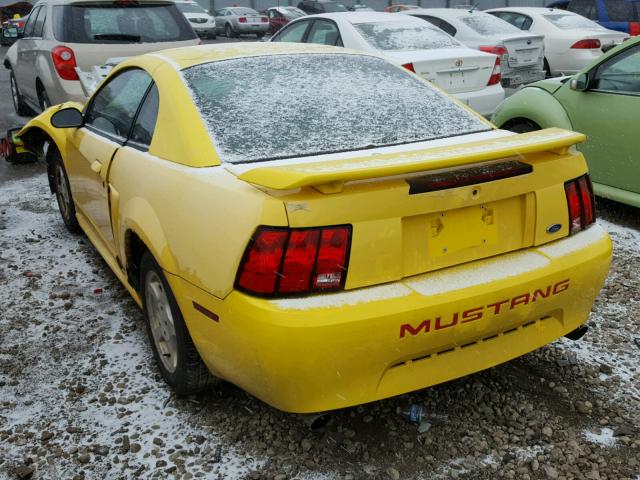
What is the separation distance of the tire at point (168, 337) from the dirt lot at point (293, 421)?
0.46 ft

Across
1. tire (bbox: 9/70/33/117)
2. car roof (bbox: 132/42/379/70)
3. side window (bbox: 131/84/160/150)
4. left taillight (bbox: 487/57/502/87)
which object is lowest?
tire (bbox: 9/70/33/117)

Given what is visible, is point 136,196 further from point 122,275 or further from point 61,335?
point 61,335

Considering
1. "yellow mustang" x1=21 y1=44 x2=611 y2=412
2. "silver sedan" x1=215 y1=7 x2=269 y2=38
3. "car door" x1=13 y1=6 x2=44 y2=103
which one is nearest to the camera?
"yellow mustang" x1=21 y1=44 x2=611 y2=412

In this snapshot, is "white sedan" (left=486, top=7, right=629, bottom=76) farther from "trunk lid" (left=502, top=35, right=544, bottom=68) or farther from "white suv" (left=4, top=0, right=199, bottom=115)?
"white suv" (left=4, top=0, right=199, bottom=115)

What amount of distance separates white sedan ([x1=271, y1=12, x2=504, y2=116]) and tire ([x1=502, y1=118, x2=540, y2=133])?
119cm

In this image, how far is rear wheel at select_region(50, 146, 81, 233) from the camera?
482cm

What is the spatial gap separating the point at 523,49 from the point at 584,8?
689 centimetres

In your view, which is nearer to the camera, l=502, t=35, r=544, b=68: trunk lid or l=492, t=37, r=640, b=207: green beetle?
l=492, t=37, r=640, b=207: green beetle

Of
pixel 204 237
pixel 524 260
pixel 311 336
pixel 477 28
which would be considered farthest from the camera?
pixel 477 28

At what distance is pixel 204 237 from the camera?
238 cm

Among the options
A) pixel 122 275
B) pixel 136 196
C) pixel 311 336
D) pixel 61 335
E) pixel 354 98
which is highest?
pixel 354 98

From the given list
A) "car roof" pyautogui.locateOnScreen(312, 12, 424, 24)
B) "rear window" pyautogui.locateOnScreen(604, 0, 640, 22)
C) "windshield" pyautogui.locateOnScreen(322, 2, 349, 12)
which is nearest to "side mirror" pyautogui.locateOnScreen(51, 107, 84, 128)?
"car roof" pyautogui.locateOnScreen(312, 12, 424, 24)

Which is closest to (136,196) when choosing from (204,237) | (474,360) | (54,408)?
(204,237)

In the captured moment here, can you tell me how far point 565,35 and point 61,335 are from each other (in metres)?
10.9
